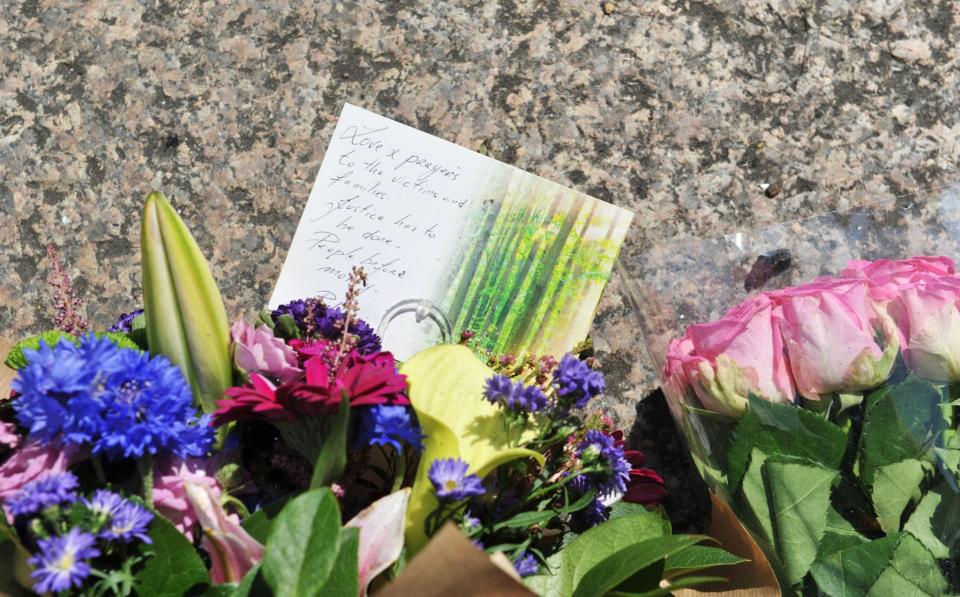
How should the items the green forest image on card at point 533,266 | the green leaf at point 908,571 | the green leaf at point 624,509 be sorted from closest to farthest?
1. the green leaf at point 908,571
2. the green leaf at point 624,509
3. the green forest image on card at point 533,266

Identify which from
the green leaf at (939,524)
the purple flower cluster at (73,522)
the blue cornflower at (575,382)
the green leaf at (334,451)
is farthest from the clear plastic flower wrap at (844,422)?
the purple flower cluster at (73,522)

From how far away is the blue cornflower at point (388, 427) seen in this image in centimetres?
45

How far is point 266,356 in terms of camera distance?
19.3 inches

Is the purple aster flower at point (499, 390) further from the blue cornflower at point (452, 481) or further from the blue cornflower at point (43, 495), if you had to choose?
the blue cornflower at point (43, 495)

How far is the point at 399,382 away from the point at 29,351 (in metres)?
0.18

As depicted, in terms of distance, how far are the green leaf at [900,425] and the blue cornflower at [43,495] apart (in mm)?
440

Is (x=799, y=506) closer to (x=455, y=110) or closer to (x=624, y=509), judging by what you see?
(x=624, y=509)

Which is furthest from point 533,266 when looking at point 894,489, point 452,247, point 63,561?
point 63,561

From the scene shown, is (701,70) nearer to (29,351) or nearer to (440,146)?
(440,146)

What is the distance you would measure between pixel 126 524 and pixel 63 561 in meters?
0.04

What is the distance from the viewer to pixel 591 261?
71 cm

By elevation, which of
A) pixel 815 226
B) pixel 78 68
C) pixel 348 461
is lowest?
pixel 348 461

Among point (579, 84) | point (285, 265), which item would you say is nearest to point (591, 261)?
point (579, 84)

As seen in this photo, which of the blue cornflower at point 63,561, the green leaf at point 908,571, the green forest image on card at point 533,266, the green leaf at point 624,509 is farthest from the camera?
the green forest image on card at point 533,266
